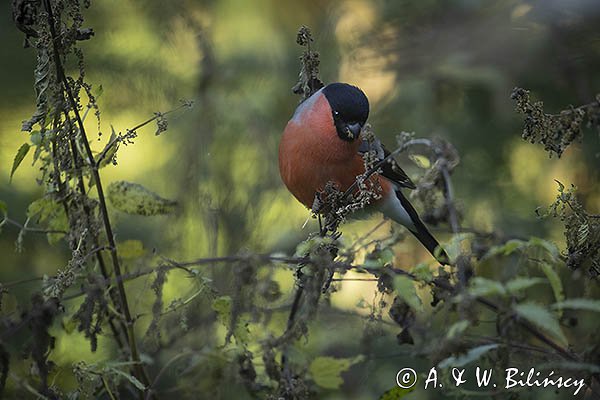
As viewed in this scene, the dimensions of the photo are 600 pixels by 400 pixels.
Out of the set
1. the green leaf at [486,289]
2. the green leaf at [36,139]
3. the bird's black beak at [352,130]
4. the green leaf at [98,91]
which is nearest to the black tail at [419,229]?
the bird's black beak at [352,130]

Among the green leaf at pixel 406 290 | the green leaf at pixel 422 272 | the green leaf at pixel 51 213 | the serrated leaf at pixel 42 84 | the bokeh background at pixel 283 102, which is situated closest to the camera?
the green leaf at pixel 406 290

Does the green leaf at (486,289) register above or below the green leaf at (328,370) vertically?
above

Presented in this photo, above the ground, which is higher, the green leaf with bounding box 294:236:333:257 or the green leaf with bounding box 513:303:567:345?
the green leaf with bounding box 294:236:333:257

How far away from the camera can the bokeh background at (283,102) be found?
11.3 feet

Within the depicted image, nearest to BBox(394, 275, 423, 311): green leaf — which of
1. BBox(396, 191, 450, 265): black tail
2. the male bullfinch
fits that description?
the male bullfinch

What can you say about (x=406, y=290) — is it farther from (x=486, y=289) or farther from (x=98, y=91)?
(x=98, y=91)

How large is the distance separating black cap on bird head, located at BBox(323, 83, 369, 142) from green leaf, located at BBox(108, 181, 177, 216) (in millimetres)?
1056

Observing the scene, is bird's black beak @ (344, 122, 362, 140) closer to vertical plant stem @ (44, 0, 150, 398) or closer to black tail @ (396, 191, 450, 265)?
black tail @ (396, 191, 450, 265)

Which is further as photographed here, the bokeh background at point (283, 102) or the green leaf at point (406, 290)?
the bokeh background at point (283, 102)

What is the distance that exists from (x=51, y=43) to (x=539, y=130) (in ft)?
3.62

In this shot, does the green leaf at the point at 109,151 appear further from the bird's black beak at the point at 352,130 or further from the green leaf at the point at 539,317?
the bird's black beak at the point at 352,130

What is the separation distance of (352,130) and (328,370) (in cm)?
107

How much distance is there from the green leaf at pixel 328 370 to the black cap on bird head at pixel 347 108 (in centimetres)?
103

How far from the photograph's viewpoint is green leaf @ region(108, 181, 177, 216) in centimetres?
205
